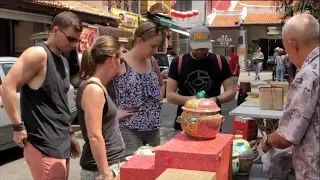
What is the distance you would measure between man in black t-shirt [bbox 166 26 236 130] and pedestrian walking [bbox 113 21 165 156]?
1.59ft

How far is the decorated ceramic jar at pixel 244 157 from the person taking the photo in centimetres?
323

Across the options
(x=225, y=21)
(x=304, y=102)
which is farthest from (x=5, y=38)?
(x=225, y=21)

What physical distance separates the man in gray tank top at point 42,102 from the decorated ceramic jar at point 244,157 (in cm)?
126

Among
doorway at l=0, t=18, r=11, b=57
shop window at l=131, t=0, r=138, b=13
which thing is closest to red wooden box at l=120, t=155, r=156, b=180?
doorway at l=0, t=18, r=11, b=57

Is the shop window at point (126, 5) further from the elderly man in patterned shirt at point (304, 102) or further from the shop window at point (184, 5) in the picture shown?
the elderly man in patterned shirt at point (304, 102)

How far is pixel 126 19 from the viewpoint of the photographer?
23750 millimetres

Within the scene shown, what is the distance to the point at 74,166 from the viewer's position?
6.50 metres

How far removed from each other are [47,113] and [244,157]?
145cm

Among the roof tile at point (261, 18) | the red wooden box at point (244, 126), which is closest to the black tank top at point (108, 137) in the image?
the red wooden box at point (244, 126)

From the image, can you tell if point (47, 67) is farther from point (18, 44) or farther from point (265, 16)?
point (265, 16)

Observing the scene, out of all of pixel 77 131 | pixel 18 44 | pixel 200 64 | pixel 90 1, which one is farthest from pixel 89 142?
pixel 90 1

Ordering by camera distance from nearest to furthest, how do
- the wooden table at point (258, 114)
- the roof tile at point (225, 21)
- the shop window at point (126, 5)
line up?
the wooden table at point (258, 114) → the shop window at point (126, 5) → the roof tile at point (225, 21)

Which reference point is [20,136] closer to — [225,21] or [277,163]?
[277,163]

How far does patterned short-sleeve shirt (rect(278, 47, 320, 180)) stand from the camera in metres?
2.06
